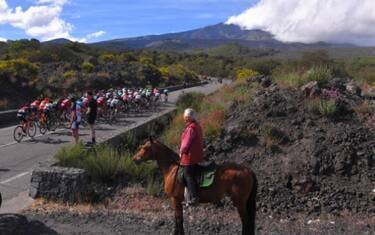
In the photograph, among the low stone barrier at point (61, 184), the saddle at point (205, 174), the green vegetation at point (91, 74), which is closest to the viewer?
the saddle at point (205, 174)

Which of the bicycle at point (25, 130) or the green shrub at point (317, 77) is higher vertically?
the green shrub at point (317, 77)

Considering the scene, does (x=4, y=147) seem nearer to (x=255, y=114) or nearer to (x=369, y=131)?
(x=255, y=114)

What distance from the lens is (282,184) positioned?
39.5 feet

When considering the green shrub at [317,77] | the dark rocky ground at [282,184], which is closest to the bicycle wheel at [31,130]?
the dark rocky ground at [282,184]

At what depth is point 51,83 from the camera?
45250 millimetres

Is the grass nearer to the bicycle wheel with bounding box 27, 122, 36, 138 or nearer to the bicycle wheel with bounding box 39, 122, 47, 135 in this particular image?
the bicycle wheel with bounding box 27, 122, 36, 138

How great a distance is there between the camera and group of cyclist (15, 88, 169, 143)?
1969cm

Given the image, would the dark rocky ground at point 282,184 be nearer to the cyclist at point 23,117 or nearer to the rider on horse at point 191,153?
the rider on horse at point 191,153

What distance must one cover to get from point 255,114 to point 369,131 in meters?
2.93

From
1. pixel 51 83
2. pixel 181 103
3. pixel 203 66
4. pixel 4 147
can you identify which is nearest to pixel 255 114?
pixel 4 147

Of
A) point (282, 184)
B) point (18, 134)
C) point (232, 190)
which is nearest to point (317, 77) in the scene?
point (282, 184)

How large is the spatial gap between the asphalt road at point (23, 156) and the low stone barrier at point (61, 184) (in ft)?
1.24

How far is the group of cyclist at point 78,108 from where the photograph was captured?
1969 cm

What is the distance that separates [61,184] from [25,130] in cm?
1101
